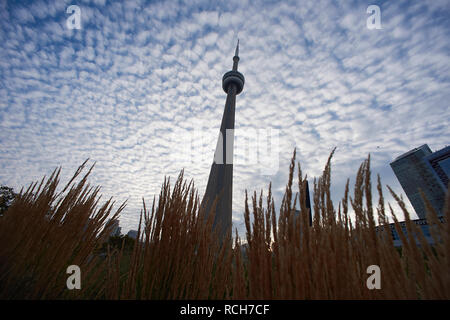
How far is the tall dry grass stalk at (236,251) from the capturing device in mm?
1001

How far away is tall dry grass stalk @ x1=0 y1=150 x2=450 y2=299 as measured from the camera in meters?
1.00

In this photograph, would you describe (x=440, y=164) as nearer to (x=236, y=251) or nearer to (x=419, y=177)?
(x=419, y=177)

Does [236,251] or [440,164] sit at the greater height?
[440,164]

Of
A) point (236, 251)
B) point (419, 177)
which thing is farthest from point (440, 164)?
point (236, 251)

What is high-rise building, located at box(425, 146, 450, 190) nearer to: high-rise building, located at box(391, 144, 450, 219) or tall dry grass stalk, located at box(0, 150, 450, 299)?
high-rise building, located at box(391, 144, 450, 219)

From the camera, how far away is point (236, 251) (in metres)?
1.33

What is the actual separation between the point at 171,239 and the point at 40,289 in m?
1.02

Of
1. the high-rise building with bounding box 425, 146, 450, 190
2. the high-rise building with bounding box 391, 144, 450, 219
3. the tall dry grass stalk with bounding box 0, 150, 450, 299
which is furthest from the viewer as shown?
the high-rise building with bounding box 391, 144, 450, 219

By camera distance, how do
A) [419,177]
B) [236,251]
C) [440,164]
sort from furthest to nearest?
[419,177] → [440,164] → [236,251]

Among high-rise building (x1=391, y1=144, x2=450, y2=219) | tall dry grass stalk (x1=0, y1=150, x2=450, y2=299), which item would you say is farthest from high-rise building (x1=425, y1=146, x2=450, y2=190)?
tall dry grass stalk (x1=0, y1=150, x2=450, y2=299)
